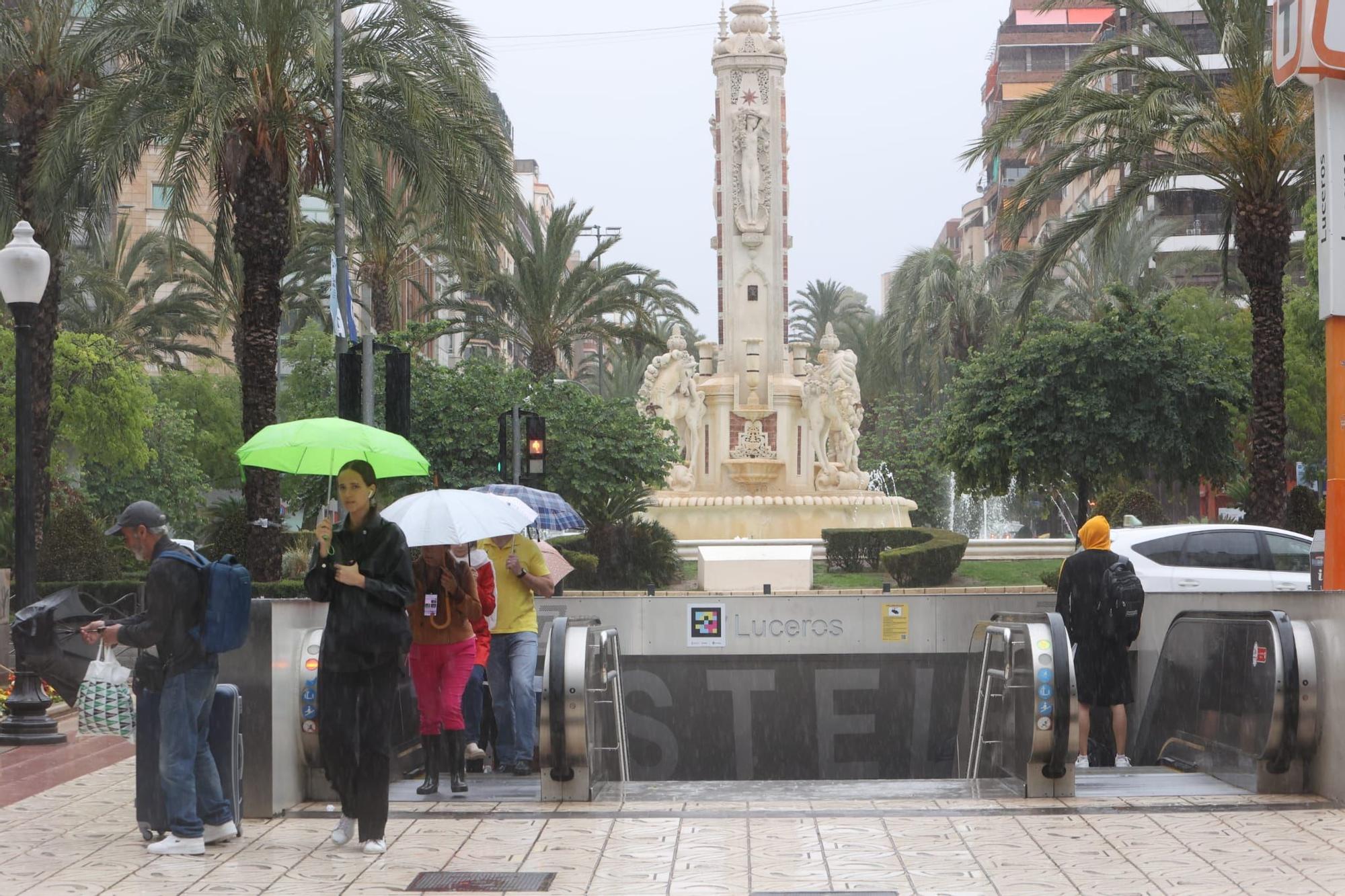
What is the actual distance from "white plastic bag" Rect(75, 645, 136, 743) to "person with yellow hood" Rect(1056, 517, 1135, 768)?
6020mm

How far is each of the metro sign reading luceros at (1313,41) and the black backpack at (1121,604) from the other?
12.9ft

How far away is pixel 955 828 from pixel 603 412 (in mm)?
24194

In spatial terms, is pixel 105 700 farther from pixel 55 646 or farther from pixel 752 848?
pixel 752 848

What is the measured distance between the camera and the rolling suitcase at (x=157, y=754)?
26.6ft

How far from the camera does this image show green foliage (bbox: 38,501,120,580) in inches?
1032

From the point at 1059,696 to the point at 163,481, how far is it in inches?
1338

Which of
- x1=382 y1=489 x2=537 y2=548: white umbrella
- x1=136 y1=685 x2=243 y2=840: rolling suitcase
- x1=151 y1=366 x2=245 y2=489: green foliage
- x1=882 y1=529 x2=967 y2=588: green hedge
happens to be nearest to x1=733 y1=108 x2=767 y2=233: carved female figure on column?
x1=882 y1=529 x2=967 y2=588: green hedge

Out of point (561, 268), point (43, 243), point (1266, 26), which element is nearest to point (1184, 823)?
point (1266, 26)

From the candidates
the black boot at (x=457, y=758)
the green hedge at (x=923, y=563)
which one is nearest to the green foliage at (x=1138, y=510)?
the green hedge at (x=923, y=563)

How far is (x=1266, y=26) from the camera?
2200 centimetres

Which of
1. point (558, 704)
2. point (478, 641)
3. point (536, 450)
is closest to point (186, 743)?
point (558, 704)

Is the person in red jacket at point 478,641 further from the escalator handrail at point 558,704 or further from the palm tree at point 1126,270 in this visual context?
the palm tree at point 1126,270

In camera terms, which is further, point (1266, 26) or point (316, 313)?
point (316, 313)

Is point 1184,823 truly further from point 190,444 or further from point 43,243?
point 190,444
